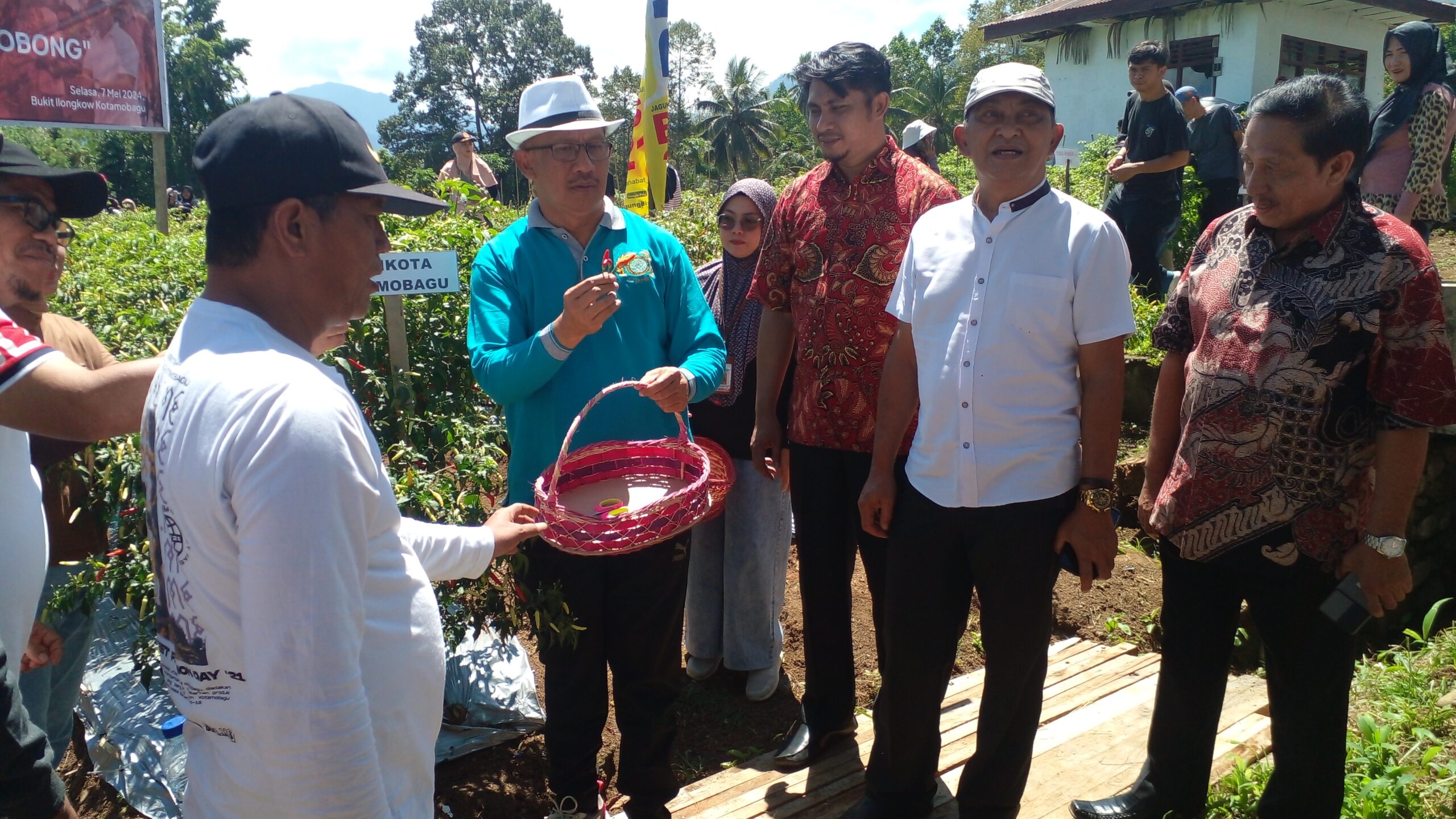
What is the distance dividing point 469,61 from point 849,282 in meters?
55.6

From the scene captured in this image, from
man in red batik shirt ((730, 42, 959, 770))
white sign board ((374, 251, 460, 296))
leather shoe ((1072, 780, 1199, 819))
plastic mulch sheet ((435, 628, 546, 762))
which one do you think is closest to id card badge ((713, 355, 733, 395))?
man in red batik shirt ((730, 42, 959, 770))

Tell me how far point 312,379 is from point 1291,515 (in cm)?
218

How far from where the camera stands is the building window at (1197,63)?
1725 cm

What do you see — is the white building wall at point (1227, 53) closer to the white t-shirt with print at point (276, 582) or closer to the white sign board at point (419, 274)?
the white sign board at point (419, 274)

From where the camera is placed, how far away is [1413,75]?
4699 mm

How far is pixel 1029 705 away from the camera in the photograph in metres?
2.48

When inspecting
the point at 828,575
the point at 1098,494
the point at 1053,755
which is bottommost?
the point at 1053,755

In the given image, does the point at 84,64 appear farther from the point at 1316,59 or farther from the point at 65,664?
the point at 1316,59

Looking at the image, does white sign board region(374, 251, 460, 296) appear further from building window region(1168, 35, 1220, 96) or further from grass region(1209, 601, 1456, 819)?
building window region(1168, 35, 1220, 96)

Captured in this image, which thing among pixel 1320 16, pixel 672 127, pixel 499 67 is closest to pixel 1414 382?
pixel 1320 16

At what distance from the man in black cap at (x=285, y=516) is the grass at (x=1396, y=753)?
2.40 meters

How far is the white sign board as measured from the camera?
290 cm

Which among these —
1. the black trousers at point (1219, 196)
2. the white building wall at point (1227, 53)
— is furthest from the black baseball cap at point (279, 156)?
the white building wall at point (1227, 53)

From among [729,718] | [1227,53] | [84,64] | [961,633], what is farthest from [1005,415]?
[1227,53]
